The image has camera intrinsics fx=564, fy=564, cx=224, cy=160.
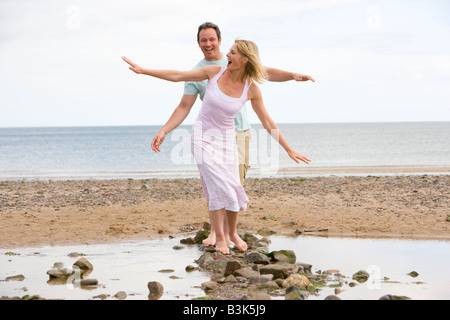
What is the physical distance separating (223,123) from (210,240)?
5.70 ft

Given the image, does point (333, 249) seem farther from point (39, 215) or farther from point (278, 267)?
point (39, 215)

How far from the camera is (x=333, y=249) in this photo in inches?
288

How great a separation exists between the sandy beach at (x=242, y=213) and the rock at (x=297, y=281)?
3.04m

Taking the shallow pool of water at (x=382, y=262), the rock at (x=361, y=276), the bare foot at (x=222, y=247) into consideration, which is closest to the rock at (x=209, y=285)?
the shallow pool of water at (x=382, y=262)

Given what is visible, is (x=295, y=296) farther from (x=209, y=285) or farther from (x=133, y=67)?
(x=133, y=67)

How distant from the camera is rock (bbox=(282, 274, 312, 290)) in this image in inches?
216

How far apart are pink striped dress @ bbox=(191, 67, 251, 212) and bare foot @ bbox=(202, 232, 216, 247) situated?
2.54 feet

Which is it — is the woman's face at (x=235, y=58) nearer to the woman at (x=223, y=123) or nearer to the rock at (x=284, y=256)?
the woman at (x=223, y=123)

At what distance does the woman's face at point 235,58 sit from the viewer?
20.9 ft

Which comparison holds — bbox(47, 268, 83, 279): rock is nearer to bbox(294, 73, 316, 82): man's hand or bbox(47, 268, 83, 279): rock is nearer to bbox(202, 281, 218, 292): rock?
bbox(202, 281, 218, 292): rock

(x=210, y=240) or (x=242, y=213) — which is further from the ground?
(x=210, y=240)

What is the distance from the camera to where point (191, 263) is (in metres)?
6.65

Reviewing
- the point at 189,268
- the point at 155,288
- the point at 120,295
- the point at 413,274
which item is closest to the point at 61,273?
the point at 120,295

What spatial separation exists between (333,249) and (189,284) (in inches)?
95.6
